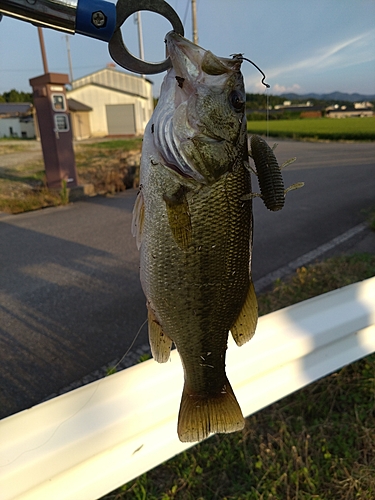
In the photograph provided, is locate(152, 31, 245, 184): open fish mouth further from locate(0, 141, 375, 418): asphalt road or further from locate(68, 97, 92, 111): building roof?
locate(68, 97, 92, 111): building roof

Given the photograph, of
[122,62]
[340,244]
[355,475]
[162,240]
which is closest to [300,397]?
[355,475]

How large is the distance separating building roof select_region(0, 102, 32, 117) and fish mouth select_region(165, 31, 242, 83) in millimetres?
39702

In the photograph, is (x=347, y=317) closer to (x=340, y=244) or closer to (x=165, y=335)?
(x=165, y=335)

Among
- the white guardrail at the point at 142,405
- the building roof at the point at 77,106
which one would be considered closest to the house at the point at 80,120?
the building roof at the point at 77,106

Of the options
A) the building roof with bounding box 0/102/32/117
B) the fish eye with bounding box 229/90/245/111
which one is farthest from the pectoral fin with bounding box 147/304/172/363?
the building roof with bounding box 0/102/32/117

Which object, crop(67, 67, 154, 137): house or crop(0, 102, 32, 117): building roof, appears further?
crop(0, 102, 32, 117): building roof

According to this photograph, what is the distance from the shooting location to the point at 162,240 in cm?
93

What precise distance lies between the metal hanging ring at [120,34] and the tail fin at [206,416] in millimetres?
840

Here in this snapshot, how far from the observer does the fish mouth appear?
84 centimetres

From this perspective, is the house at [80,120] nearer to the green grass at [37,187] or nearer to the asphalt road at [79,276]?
the green grass at [37,187]

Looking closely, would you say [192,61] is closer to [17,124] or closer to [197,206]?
[197,206]

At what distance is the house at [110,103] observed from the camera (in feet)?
107

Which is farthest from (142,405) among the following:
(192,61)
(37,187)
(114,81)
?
(114,81)

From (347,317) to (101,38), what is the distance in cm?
181
